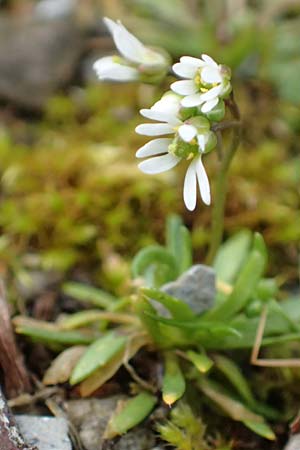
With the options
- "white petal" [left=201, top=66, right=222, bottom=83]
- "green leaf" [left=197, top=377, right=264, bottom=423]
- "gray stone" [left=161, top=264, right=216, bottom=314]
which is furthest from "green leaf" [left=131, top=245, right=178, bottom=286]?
"white petal" [left=201, top=66, right=222, bottom=83]

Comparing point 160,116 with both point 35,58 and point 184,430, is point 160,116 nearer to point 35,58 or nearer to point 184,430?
point 184,430

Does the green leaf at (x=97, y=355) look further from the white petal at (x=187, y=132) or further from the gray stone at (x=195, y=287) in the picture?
the white petal at (x=187, y=132)

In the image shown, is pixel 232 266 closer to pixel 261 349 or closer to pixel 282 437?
pixel 261 349

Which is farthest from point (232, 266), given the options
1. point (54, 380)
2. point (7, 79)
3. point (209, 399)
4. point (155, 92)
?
point (7, 79)

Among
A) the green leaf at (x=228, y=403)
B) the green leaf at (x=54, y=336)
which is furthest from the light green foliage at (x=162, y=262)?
the green leaf at (x=228, y=403)

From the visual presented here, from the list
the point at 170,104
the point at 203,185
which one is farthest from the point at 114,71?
the point at 203,185
